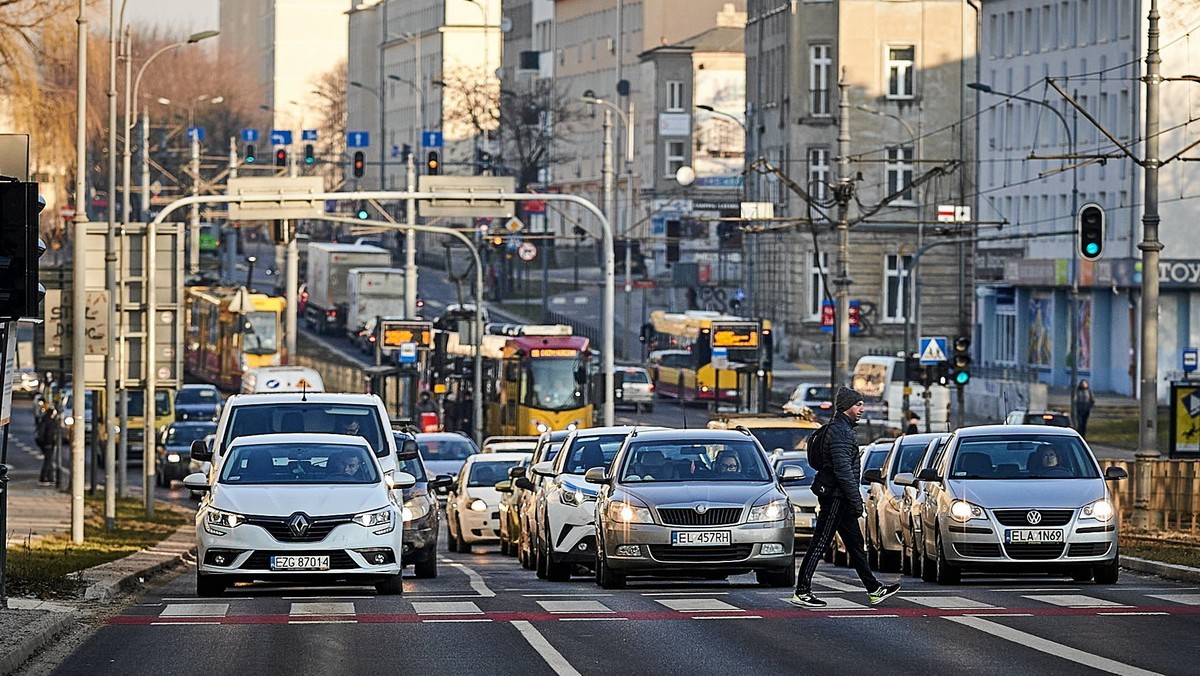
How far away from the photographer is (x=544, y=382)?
205ft

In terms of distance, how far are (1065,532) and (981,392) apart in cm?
5573

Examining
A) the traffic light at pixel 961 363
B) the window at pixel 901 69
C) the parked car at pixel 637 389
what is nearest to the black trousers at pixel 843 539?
the traffic light at pixel 961 363

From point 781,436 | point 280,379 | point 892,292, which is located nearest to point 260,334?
point 280,379

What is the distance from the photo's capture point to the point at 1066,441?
23.7m

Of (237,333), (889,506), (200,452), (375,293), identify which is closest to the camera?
(200,452)

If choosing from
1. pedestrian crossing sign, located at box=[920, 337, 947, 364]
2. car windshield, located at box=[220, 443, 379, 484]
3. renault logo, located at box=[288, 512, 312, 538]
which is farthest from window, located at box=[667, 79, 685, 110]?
renault logo, located at box=[288, 512, 312, 538]

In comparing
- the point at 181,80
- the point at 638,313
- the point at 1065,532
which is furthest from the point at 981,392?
the point at 181,80

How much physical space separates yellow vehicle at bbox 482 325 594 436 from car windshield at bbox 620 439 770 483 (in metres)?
38.2

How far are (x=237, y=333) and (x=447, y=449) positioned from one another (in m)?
41.1

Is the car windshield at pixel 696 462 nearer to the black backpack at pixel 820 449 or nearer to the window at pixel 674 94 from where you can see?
the black backpack at pixel 820 449

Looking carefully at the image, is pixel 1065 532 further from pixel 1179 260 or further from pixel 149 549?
pixel 1179 260

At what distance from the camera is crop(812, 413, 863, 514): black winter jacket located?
19.7m

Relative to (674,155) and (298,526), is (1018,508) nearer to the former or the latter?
(298,526)

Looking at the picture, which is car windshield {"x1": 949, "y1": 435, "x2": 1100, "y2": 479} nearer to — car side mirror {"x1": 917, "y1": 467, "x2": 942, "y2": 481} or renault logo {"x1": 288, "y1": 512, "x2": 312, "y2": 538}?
car side mirror {"x1": 917, "y1": 467, "x2": 942, "y2": 481}
